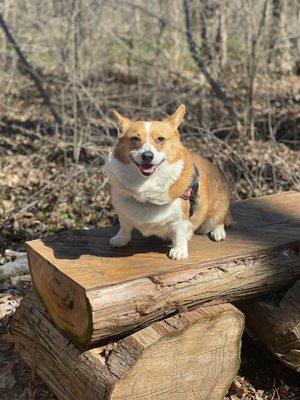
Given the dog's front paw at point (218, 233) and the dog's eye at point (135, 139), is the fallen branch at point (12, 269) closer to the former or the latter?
the dog's front paw at point (218, 233)

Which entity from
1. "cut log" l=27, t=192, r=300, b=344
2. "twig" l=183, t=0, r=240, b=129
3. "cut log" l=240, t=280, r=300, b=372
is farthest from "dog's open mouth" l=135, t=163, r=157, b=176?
"twig" l=183, t=0, r=240, b=129

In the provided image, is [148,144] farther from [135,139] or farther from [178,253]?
[178,253]

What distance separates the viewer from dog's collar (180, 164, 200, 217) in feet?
10.8

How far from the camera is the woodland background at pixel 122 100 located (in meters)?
6.55

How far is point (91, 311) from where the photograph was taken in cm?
287

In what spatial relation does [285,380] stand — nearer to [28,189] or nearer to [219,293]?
[219,293]

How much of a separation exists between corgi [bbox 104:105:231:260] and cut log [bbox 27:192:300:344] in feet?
0.64

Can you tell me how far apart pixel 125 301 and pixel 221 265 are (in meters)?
0.71

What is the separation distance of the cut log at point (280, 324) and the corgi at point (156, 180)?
74cm

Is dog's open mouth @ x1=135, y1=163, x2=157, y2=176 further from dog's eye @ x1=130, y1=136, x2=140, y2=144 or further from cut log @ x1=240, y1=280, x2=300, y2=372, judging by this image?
cut log @ x1=240, y1=280, x2=300, y2=372

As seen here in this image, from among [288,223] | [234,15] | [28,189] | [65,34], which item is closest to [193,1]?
[234,15]

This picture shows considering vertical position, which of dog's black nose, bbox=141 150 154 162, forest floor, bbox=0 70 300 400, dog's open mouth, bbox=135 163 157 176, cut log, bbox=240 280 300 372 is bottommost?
forest floor, bbox=0 70 300 400

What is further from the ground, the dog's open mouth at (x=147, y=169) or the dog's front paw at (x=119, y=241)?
the dog's open mouth at (x=147, y=169)

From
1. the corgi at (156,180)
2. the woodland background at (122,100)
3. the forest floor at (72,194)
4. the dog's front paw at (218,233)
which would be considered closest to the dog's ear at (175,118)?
the corgi at (156,180)
